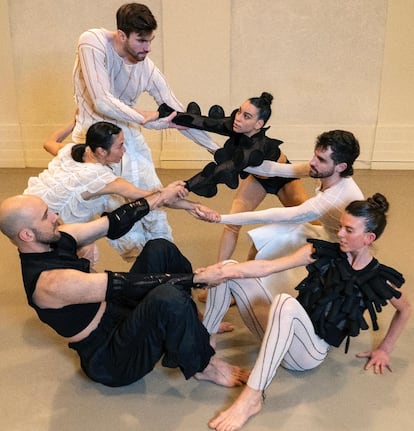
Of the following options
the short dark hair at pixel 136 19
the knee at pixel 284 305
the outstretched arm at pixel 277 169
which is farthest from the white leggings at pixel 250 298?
the short dark hair at pixel 136 19

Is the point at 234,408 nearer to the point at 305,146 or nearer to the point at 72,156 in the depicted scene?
the point at 72,156

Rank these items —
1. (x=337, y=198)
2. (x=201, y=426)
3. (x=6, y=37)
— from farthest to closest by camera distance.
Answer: (x=6, y=37) → (x=337, y=198) → (x=201, y=426)

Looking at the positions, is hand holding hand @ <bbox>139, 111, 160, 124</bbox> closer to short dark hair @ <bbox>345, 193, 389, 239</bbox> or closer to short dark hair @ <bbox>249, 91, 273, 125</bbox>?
short dark hair @ <bbox>249, 91, 273, 125</bbox>

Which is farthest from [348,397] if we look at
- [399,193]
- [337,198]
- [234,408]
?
[399,193]

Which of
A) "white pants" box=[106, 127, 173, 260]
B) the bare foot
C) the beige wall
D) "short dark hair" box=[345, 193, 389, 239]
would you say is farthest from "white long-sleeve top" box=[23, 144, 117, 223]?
the beige wall

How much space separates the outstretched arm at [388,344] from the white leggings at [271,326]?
0.79 ft

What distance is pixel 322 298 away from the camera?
2.01 meters

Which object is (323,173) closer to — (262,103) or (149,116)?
(262,103)

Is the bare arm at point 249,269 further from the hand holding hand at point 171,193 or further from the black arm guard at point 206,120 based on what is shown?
the black arm guard at point 206,120

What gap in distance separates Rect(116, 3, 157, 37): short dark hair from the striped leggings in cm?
119

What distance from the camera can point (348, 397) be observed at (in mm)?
2053

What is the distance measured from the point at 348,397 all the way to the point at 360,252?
56cm

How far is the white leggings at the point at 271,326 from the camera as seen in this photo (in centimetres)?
191

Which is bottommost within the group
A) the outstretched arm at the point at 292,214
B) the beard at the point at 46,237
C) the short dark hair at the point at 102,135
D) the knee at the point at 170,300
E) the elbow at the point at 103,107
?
the knee at the point at 170,300
